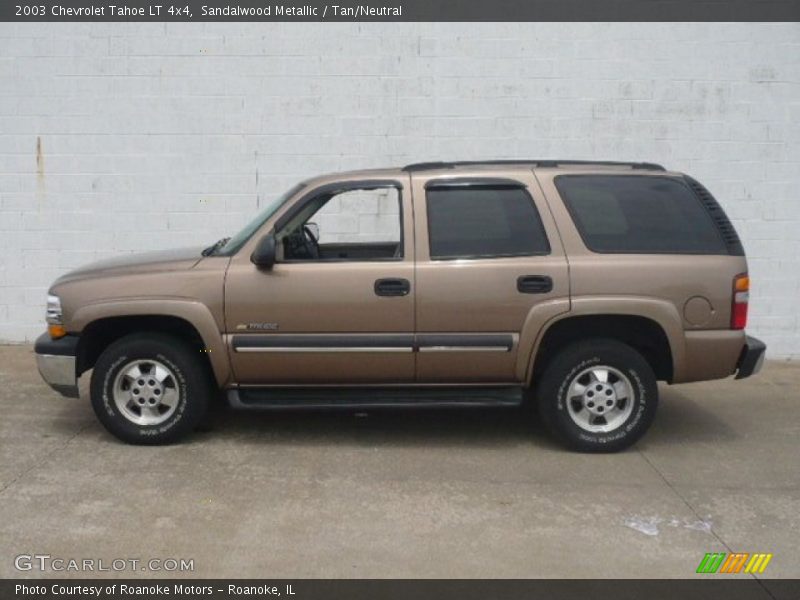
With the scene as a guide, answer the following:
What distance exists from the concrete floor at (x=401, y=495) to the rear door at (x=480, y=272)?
69 cm

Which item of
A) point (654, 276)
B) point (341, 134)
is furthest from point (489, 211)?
point (341, 134)

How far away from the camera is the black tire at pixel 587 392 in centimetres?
530

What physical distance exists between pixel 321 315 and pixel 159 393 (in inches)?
48.8

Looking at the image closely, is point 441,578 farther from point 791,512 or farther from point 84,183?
point 84,183

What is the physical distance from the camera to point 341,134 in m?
8.01

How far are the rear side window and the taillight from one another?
219mm

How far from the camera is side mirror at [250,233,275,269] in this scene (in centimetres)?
517

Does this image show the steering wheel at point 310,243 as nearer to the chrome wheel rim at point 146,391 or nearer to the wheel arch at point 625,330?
the chrome wheel rim at point 146,391

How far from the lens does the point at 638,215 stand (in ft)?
17.6

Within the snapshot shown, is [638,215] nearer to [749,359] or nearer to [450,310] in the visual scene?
[749,359]

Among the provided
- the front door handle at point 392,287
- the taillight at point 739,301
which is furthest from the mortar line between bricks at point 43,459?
the taillight at point 739,301

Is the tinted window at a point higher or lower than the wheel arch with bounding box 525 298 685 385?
higher
